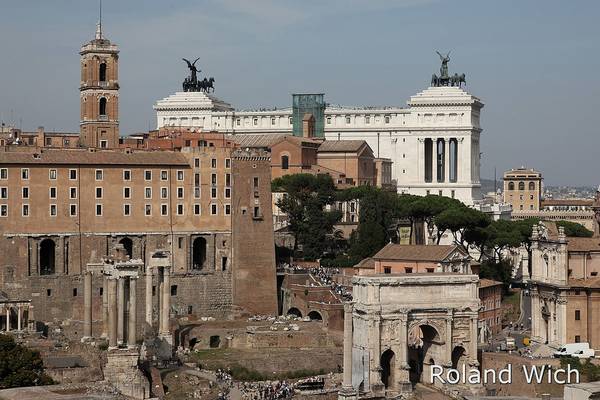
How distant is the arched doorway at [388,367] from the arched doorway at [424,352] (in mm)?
1834

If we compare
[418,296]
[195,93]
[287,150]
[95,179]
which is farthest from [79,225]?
[195,93]

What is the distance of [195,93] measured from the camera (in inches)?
5354

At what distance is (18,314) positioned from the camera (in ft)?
247

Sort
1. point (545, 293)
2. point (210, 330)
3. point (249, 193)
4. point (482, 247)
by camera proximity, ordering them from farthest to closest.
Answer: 1. point (482, 247)
2. point (249, 193)
3. point (210, 330)
4. point (545, 293)

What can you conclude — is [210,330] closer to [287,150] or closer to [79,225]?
[79,225]

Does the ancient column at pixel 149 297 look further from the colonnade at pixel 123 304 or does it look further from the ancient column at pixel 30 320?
the ancient column at pixel 30 320

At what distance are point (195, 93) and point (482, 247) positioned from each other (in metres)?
48.0

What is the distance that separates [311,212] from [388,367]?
98.4 feet

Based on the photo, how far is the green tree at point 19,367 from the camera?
61.5 metres

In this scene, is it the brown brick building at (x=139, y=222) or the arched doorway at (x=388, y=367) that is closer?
the arched doorway at (x=388, y=367)

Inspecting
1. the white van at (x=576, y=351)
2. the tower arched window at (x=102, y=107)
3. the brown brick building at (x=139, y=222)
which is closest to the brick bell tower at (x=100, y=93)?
the tower arched window at (x=102, y=107)

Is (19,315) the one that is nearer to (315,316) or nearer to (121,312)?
(121,312)

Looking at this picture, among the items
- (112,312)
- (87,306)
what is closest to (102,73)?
(87,306)

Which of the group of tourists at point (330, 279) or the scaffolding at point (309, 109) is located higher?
the scaffolding at point (309, 109)
